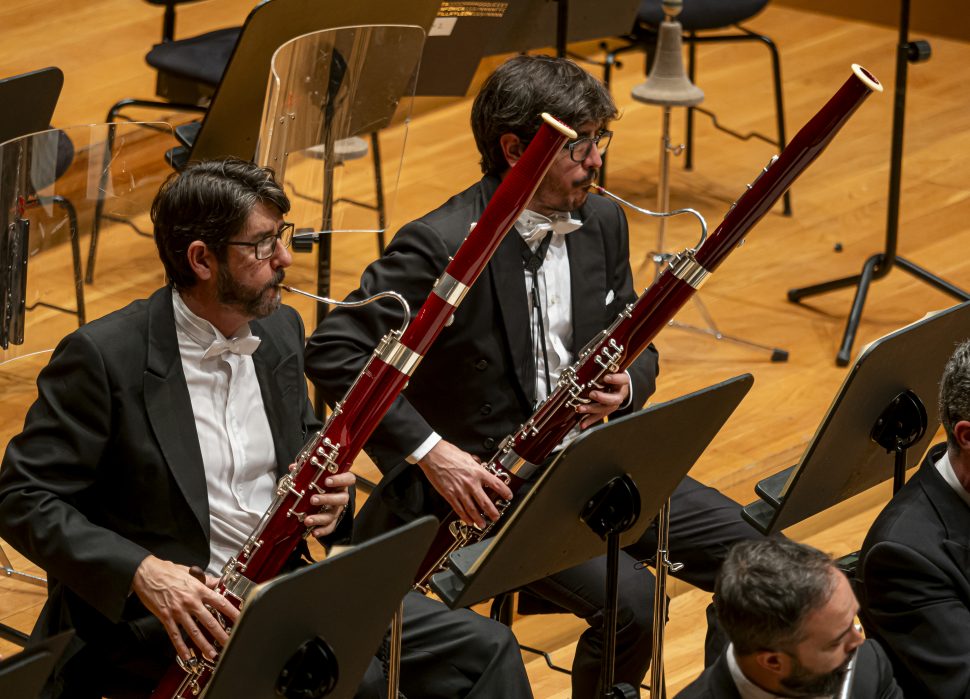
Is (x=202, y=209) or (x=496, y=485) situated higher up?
(x=202, y=209)

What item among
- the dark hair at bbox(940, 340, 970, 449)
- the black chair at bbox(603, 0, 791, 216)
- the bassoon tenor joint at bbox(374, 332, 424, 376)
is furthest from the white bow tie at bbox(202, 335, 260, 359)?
the black chair at bbox(603, 0, 791, 216)

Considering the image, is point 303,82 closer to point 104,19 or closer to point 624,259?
point 624,259

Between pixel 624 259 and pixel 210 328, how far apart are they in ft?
2.96

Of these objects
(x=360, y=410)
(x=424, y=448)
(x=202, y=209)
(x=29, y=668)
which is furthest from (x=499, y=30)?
(x=29, y=668)

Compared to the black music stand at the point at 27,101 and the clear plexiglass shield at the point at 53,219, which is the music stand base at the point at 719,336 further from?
the black music stand at the point at 27,101

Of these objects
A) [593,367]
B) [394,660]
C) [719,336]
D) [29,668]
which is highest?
[29,668]

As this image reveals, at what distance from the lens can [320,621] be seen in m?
1.84

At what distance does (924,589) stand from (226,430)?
106cm

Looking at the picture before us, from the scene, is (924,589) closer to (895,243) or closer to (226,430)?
(226,430)

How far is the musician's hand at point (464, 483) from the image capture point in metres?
2.49

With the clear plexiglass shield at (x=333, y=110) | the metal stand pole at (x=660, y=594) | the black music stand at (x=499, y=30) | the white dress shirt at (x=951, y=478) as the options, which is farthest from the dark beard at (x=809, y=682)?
the black music stand at (x=499, y=30)

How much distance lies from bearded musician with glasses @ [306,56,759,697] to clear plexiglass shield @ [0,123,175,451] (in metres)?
0.66

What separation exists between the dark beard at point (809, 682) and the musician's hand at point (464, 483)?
27.1 inches

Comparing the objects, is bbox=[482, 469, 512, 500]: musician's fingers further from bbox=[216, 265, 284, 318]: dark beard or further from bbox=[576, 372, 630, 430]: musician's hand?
bbox=[216, 265, 284, 318]: dark beard
